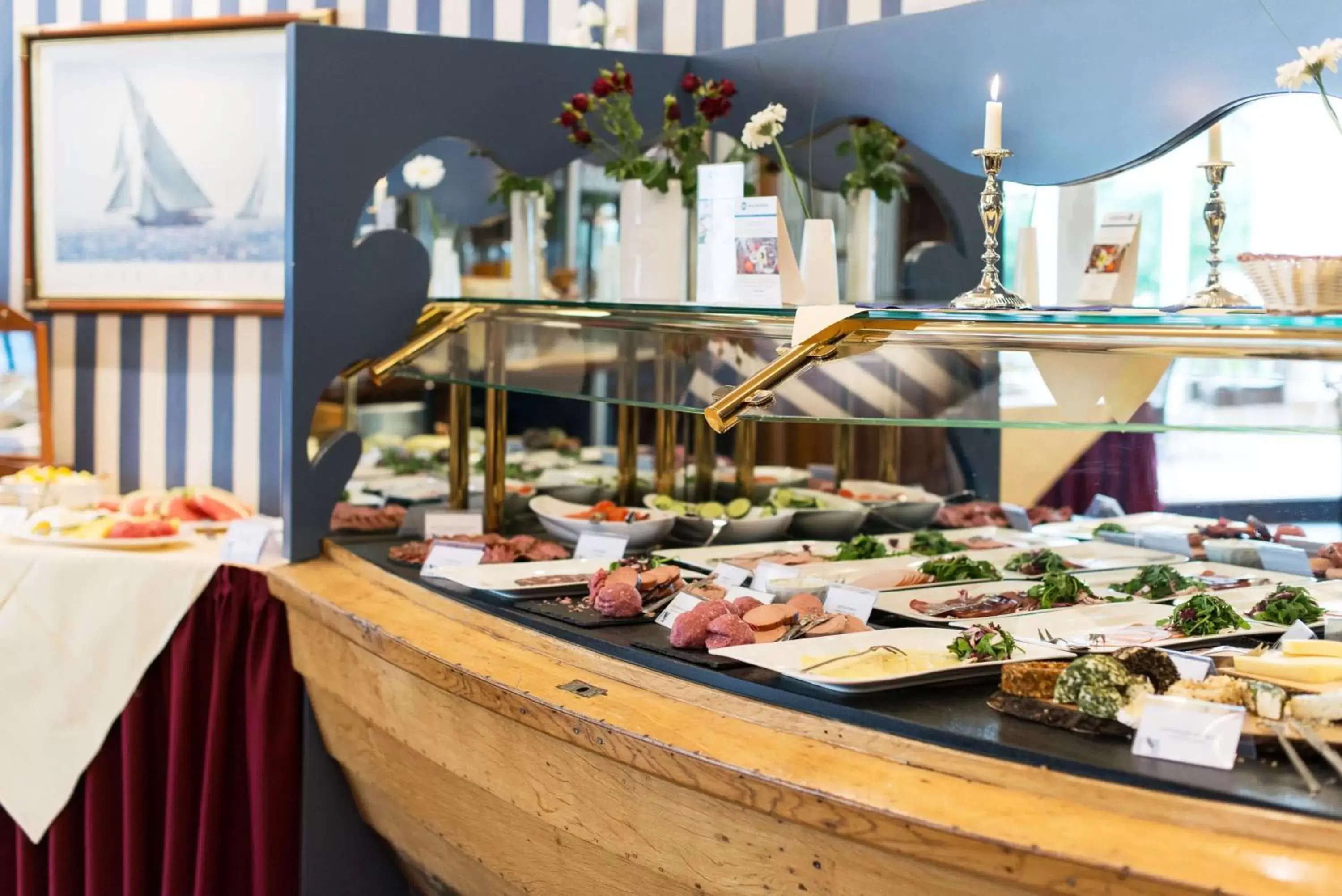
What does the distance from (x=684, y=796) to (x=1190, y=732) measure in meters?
0.61

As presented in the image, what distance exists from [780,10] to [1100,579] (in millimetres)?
1710

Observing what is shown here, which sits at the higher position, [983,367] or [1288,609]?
[983,367]

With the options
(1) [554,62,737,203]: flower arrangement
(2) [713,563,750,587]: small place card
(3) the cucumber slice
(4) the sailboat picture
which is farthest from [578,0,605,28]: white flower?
(2) [713,563,750,587]: small place card

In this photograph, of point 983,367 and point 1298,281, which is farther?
point 983,367

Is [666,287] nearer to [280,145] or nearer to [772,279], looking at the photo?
[772,279]

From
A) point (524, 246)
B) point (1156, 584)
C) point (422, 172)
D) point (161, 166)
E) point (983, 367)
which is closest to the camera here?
point (983, 367)

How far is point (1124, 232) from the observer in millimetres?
2605

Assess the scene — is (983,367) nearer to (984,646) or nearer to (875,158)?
(984,646)

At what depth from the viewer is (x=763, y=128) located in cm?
255

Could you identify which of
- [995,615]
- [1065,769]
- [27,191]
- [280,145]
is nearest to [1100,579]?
[995,615]

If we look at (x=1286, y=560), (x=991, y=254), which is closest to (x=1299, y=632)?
(x=1286, y=560)

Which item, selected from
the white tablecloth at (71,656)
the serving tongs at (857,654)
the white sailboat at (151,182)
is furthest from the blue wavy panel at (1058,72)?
the white sailboat at (151,182)

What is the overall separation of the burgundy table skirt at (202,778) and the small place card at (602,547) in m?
0.71

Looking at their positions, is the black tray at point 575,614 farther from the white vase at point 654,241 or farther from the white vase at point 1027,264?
the white vase at point 1027,264
